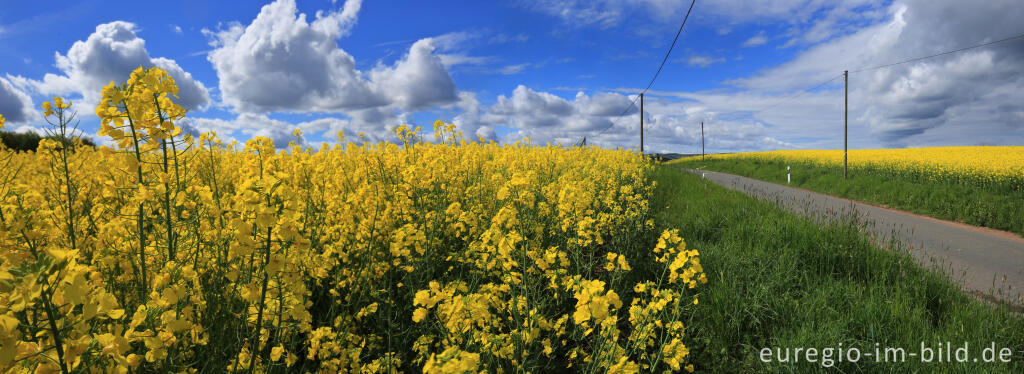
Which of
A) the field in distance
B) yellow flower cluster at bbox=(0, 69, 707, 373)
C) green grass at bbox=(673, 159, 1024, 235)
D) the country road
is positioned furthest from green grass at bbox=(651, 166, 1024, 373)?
the field in distance

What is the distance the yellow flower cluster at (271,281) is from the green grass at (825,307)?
1.29 ft

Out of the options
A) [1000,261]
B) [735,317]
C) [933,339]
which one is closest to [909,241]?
[1000,261]

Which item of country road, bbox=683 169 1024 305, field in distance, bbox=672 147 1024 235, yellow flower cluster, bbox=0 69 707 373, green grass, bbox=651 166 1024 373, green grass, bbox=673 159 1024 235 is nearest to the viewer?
yellow flower cluster, bbox=0 69 707 373

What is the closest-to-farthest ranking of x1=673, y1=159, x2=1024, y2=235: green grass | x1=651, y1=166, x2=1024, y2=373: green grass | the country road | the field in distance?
x1=651, y1=166, x2=1024, y2=373: green grass → the country road → x1=673, y1=159, x2=1024, y2=235: green grass → the field in distance

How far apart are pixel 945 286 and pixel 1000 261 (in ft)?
9.40

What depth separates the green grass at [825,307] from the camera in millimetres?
2666

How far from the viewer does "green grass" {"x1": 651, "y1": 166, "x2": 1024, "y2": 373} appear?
2.67 meters

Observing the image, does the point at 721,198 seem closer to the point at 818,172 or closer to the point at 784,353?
the point at 784,353

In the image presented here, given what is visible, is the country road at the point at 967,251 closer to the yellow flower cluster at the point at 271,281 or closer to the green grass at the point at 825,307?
the green grass at the point at 825,307

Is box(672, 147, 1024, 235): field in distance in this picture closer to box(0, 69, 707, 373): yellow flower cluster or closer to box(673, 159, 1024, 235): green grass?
box(673, 159, 1024, 235): green grass

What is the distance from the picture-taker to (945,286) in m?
3.63

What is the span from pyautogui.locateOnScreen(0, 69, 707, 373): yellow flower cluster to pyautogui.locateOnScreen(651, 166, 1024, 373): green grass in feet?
→ 1.29

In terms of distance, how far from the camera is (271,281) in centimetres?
207

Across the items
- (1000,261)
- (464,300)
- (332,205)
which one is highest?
(332,205)
